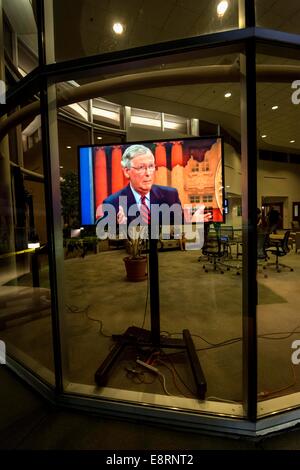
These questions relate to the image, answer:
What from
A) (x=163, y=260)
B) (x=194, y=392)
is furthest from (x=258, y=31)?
(x=163, y=260)

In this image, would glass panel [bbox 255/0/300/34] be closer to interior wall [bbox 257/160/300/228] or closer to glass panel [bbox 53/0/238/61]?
glass panel [bbox 53/0/238/61]

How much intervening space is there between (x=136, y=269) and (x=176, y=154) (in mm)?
3021

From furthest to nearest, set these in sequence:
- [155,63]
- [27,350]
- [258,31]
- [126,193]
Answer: [27,350] < [126,193] < [155,63] < [258,31]

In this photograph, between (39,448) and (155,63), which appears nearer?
(39,448)

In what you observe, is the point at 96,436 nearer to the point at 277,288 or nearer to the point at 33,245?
the point at 33,245

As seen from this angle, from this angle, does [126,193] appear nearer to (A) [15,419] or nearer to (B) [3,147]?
(A) [15,419]

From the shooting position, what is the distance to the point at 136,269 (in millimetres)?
4395

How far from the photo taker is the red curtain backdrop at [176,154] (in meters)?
1.69

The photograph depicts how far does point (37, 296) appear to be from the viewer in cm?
331

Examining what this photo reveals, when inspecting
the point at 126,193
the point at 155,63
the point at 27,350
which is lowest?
the point at 27,350

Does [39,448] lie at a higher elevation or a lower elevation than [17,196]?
lower

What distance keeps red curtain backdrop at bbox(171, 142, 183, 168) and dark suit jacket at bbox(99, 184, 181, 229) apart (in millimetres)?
195

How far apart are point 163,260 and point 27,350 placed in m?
4.80

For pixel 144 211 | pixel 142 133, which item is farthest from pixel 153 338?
pixel 142 133
